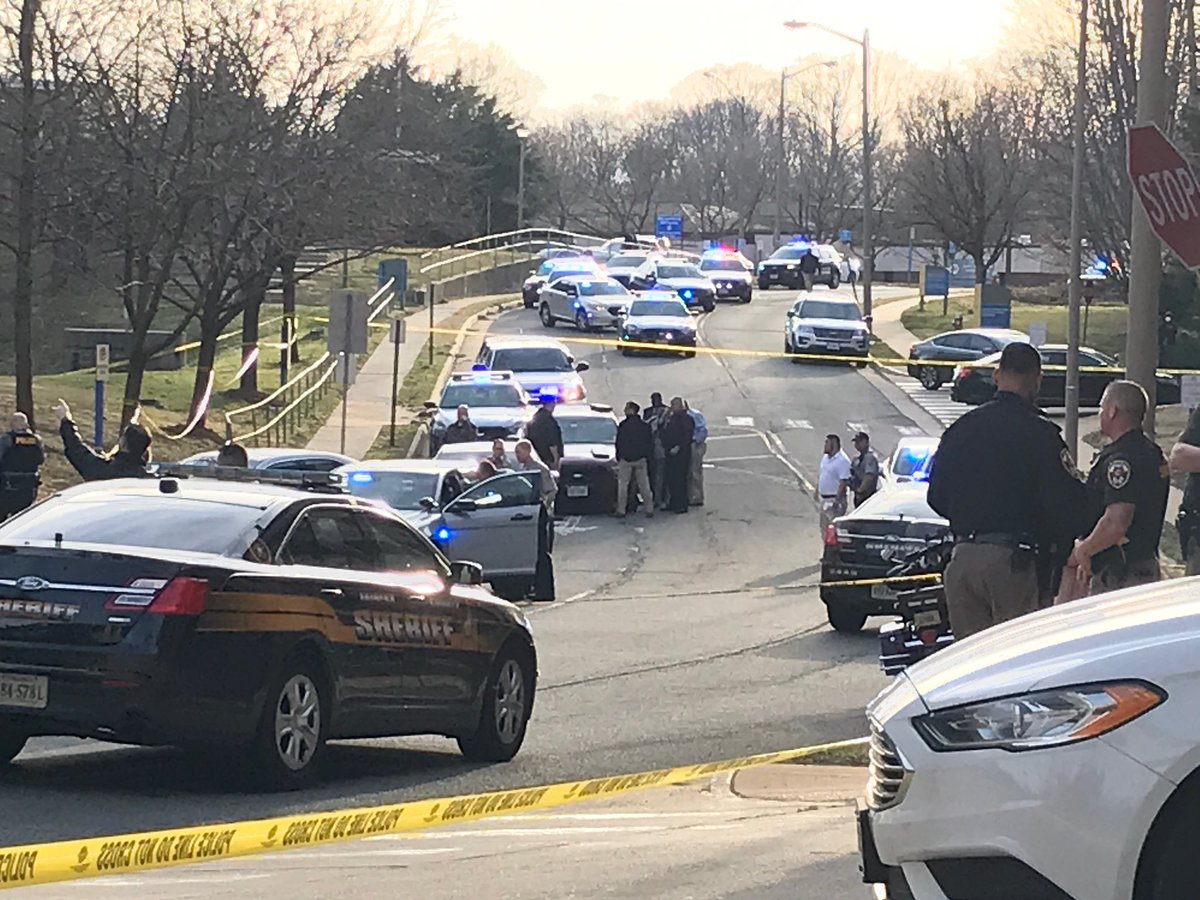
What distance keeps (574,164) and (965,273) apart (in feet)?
135

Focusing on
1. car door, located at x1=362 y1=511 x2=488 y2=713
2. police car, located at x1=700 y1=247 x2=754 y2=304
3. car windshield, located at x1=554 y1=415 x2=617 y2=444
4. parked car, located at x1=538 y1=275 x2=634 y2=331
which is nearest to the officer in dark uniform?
car door, located at x1=362 y1=511 x2=488 y2=713

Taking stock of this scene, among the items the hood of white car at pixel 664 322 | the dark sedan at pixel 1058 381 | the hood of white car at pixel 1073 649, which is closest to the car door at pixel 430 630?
the hood of white car at pixel 1073 649

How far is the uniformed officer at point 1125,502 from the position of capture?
31.2 feet

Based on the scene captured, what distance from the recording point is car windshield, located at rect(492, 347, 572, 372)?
1494 inches

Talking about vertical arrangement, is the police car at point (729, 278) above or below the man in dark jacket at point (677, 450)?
above

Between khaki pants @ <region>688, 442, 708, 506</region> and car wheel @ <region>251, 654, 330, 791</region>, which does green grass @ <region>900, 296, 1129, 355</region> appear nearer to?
khaki pants @ <region>688, 442, 708, 506</region>

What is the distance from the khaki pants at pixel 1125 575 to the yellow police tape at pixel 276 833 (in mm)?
2115

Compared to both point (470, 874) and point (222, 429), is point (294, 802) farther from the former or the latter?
point (222, 429)

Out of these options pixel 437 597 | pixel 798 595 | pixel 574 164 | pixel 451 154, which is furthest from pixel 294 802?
pixel 574 164

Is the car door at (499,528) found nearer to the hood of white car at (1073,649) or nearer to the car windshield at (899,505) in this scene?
the car windshield at (899,505)

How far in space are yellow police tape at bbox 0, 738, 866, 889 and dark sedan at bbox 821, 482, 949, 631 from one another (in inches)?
323

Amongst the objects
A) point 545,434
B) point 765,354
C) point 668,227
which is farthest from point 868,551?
point 668,227

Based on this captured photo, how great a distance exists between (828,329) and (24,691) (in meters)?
40.9

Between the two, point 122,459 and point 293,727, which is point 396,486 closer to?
point 122,459
